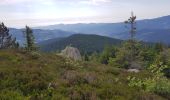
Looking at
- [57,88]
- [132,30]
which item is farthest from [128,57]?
[57,88]

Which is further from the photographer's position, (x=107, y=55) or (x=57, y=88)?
(x=107, y=55)

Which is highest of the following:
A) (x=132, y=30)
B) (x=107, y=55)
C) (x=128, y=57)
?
(x=132, y=30)

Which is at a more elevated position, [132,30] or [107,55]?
[132,30]

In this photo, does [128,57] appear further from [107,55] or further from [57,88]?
[57,88]

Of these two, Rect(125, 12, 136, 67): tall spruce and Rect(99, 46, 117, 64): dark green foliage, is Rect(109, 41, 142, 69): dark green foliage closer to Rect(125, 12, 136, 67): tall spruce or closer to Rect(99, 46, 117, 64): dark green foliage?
Rect(125, 12, 136, 67): tall spruce

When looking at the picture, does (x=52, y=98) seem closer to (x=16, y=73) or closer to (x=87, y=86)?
(x=87, y=86)

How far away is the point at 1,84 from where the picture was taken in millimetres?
9906

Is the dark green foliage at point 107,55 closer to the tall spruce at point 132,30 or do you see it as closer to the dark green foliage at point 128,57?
the dark green foliage at point 128,57

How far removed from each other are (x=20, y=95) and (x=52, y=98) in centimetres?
97

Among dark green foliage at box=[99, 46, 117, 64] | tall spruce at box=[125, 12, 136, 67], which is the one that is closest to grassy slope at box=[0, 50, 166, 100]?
tall spruce at box=[125, 12, 136, 67]

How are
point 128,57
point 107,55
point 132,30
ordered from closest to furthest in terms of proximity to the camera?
point 132,30 < point 128,57 < point 107,55

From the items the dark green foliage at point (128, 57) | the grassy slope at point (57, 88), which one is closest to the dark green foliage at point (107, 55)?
the dark green foliage at point (128, 57)

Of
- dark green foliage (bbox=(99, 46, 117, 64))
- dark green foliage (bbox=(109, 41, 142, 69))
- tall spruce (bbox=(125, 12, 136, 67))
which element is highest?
tall spruce (bbox=(125, 12, 136, 67))

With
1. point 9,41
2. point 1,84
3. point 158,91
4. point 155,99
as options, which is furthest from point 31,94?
point 9,41
